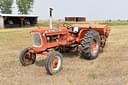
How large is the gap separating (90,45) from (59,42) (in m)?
1.17

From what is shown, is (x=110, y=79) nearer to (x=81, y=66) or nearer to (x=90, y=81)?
(x=90, y=81)

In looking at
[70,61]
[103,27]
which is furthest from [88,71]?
[103,27]

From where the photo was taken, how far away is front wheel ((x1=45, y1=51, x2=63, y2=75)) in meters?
8.05

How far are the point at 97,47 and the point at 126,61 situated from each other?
53.5 inches

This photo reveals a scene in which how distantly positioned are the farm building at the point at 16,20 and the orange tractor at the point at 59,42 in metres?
36.0

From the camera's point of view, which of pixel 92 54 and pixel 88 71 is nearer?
pixel 88 71

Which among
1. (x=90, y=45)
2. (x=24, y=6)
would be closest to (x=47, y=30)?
(x=90, y=45)

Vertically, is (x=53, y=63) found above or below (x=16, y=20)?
below

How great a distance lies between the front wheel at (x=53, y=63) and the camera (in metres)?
8.05

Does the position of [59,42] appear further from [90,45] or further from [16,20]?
[16,20]

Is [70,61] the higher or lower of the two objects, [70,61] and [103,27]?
the lower

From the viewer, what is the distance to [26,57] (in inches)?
372

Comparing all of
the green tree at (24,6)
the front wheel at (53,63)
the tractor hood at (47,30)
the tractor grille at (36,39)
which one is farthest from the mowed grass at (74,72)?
the green tree at (24,6)

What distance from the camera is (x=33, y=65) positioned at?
30.9 feet
